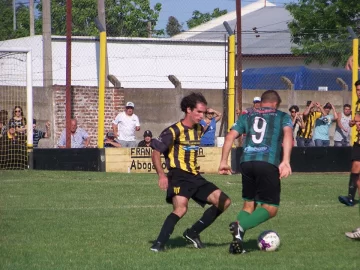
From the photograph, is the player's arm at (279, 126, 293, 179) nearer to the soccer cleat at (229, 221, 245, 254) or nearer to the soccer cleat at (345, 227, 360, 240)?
the soccer cleat at (229, 221, 245, 254)

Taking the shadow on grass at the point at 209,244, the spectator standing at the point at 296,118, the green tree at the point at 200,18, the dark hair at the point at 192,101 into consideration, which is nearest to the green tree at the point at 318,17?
the spectator standing at the point at 296,118

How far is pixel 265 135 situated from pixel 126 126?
1227 centimetres

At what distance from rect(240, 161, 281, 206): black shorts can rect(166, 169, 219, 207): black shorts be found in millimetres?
471

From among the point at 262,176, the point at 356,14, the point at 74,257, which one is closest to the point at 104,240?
A: the point at 74,257

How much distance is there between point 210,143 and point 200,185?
1147cm

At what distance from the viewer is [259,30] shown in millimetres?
61125

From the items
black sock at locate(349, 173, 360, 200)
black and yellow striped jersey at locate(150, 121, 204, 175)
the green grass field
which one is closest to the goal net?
the green grass field

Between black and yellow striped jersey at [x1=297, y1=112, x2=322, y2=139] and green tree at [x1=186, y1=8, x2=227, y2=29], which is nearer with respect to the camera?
black and yellow striped jersey at [x1=297, y1=112, x2=322, y2=139]

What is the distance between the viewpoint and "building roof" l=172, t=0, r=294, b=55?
52.5 metres

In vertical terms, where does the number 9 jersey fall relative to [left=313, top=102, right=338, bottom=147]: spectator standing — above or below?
above

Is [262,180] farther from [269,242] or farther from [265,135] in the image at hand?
[269,242]

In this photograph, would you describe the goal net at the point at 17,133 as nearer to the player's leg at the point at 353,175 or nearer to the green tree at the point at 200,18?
the player's leg at the point at 353,175

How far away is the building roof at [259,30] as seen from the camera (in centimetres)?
5250

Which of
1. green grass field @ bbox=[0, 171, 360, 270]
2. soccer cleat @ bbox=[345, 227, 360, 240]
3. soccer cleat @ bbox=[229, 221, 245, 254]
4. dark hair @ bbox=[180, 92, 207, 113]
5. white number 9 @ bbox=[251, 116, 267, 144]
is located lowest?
green grass field @ bbox=[0, 171, 360, 270]
